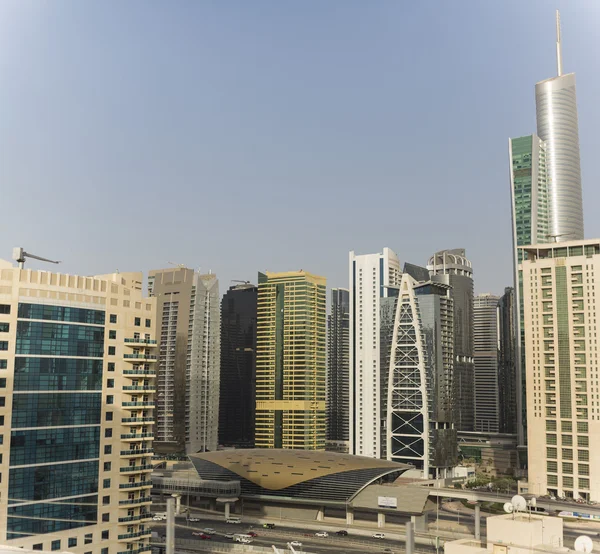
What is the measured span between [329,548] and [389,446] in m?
34.3

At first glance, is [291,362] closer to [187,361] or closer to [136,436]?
[187,361]

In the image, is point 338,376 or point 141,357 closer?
point 141,357

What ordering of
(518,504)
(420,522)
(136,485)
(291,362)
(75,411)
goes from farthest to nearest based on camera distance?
(291,362) < (420,522) < (136,485) < (75,411) < (518,504)

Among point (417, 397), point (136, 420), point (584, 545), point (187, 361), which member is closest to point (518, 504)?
point (584, 545)

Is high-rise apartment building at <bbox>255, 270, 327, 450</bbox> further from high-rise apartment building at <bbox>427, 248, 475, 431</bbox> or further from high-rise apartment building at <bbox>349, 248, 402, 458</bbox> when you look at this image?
high-rise apartment building at <bbox>427, 248, 475, 431</bbox>

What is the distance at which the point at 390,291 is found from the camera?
75812mm

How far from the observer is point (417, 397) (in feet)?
226

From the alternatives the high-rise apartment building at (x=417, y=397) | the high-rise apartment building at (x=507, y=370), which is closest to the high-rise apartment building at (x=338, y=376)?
the high-rise apartment building at (x=507, y=370)

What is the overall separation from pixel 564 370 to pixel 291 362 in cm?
3315

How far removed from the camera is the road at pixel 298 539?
35.2m

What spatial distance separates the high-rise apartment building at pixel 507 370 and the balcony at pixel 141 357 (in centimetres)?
7002

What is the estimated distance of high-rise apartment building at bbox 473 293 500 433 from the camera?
96.8 metres

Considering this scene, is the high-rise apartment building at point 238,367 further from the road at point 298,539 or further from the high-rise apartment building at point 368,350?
the road at point 298,539

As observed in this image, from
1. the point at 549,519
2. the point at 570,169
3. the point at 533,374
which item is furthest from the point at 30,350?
the point at 570,169
